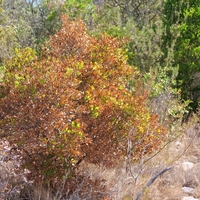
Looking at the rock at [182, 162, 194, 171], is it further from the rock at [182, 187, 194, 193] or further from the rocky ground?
the rock at [182, 187, 194, 193]

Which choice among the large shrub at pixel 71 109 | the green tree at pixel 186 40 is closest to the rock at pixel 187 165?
the large shrub at pixel 71 109

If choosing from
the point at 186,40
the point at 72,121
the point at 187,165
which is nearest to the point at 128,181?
the point at 72,121

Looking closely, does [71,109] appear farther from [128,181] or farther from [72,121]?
[128,181]

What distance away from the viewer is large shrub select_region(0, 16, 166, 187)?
12.9 feet

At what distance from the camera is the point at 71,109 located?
4.02m

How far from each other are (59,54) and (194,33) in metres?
4.94

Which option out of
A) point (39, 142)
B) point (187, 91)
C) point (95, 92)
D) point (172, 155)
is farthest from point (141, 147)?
point (187, 91)

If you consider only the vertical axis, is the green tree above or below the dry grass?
above

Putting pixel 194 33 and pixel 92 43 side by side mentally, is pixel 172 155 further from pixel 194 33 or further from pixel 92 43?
pixel 194 33

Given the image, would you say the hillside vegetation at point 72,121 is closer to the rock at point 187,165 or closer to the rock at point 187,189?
the rock at point 187,189

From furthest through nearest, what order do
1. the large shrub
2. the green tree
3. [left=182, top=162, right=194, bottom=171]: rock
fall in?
the green tree → [left=182, top=162, right=194, bottom=171]: rock → the large shrub

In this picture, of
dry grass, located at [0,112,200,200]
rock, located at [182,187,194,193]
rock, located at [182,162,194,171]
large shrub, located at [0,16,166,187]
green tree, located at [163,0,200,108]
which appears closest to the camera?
large shrub, located at [0,16,166,187]

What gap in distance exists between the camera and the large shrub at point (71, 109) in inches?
155

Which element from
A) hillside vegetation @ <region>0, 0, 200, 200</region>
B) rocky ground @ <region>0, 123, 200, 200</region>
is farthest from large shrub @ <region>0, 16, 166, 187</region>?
rocky ground @ <region>0, 123, 200, 200</region>
